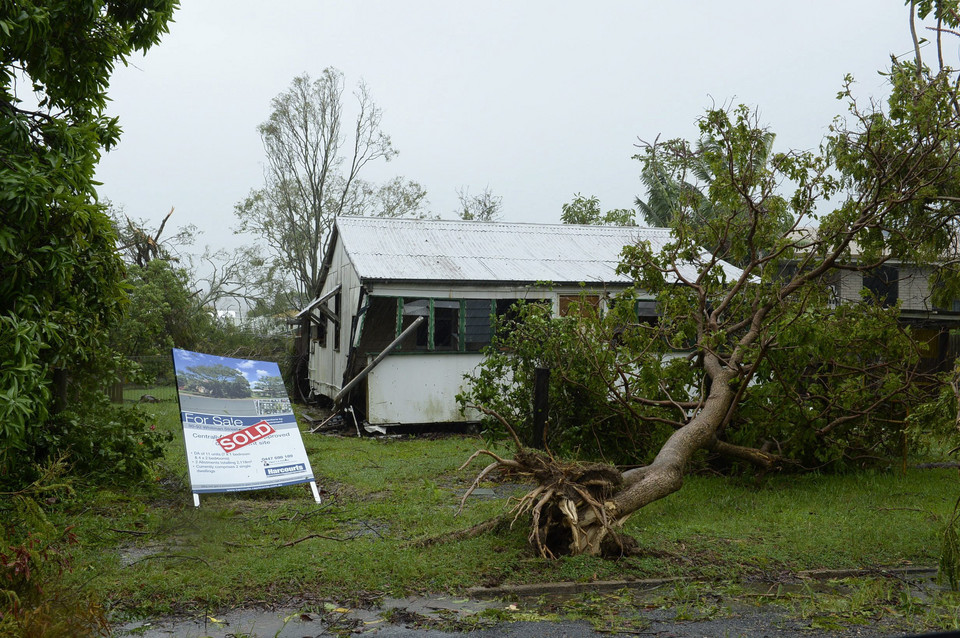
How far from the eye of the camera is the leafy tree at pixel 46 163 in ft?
17.5

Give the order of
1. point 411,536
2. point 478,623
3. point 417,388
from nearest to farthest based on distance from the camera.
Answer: point 478,623 < point 411,536 < point 417,388

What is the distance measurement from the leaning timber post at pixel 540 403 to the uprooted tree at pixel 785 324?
0.91 ft

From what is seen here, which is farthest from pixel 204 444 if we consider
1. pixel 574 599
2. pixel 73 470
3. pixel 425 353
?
pixel 425 353

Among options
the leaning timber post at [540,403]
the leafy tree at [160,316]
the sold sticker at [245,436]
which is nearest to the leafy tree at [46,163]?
the sold sticker at [245,436]

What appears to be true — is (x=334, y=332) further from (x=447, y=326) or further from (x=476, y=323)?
(x=476, y=323)

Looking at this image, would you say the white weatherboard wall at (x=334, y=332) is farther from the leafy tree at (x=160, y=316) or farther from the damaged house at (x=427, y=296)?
the leafy tree at (x=160, y=316)

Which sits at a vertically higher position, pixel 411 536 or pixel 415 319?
pixel 415 319

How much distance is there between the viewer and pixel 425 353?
1415 centimetres

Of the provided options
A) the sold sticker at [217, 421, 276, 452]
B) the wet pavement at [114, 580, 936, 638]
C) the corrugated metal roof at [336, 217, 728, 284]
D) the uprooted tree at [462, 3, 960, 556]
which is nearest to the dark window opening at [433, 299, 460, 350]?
the corrugated metal roof at [336, 217, 728, 284]

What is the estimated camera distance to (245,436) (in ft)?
28.2

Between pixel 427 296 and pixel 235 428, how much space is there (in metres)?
6.11

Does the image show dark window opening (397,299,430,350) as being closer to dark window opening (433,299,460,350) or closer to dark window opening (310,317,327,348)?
dark window opening (433,299,460,350)

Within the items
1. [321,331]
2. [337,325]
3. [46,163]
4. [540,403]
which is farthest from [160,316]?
[46,163]

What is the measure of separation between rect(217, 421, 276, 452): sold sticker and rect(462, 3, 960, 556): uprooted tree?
2779 mm
